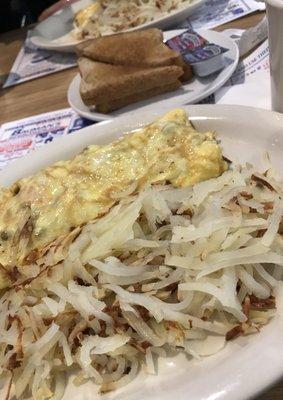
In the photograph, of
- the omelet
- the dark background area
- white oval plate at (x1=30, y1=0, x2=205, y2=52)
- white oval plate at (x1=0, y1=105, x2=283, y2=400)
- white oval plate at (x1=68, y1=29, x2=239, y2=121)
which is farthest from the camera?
the dark background area

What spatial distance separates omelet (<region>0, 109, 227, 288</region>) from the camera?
3.23ft

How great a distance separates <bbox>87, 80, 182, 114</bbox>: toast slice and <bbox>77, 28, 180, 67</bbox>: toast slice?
0.07 metres

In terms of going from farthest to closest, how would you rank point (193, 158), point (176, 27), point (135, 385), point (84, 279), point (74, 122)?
1. point (176, 27)
2. point (74, 122)
3. point (193, 158)
4. point (84, 279)
5. point (135, 385)

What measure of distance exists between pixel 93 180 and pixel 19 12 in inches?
89.5

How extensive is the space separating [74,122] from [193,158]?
1.99ft

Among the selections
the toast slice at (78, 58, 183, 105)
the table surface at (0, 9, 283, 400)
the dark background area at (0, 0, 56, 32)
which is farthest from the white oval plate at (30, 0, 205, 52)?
the dark background area at (0, 0, 56, 32)

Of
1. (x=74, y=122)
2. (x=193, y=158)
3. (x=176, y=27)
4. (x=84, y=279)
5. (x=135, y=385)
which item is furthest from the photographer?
(x=176, y=27)

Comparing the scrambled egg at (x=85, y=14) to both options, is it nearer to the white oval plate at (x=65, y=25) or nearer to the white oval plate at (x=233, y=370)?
the white oval plate at (x=65, y=25)

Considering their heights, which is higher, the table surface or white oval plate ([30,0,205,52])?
white oval plate ([30,0,205,52])

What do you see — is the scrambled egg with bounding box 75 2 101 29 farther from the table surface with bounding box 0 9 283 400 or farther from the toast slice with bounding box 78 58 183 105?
the toast slice with bounding box 78 58 183 105

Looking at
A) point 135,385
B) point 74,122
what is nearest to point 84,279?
point 135,385

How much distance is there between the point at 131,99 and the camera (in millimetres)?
1473

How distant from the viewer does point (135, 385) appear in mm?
740

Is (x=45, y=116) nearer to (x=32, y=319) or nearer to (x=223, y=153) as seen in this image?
(x=223, y=153)
